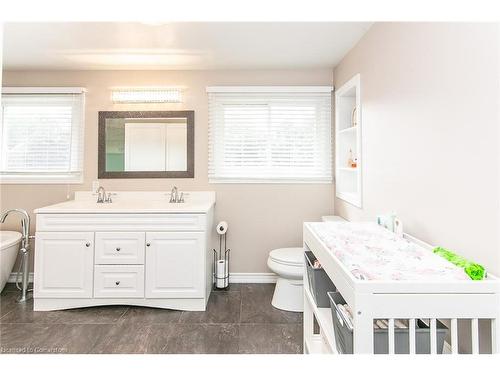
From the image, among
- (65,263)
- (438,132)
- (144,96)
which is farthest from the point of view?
(144,96)

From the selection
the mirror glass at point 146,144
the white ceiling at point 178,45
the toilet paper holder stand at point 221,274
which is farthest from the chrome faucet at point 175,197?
the white ceiling at point 178,45

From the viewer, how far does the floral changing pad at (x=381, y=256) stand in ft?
2.90

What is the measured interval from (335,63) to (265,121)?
2.85 ft

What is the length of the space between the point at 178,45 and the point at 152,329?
224cm

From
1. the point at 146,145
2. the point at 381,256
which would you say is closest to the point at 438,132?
the point at 381,256

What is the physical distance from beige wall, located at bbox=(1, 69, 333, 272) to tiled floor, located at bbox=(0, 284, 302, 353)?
2.25 ft

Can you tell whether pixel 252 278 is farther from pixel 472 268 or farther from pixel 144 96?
pixel 472 268

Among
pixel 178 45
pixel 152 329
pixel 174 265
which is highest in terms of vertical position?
pixel 178 45

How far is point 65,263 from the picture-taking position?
2400 millimetres

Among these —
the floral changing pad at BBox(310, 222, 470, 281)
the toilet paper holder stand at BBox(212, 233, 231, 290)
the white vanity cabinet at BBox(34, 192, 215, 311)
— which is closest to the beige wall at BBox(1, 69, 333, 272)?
the toilet paper holder stand at BBox(212, 233, 231, 290)

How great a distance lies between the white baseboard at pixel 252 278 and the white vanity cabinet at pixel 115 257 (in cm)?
67

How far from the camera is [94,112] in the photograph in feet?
9.88

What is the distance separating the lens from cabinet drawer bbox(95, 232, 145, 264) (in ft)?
7.88
